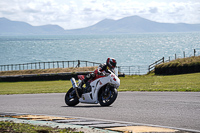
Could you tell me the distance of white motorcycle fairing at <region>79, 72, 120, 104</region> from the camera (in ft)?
35.1

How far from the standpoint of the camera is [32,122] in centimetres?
848

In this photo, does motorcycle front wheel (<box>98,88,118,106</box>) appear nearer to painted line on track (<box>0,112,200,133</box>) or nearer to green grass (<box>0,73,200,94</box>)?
painted line on track (<box>0,112,200,133</box>)

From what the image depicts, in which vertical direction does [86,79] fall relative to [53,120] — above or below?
above

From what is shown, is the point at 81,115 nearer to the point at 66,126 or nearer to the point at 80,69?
the point at 66,126

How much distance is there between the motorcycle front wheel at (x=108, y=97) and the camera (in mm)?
10621

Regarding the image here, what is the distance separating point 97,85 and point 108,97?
0.57 metres

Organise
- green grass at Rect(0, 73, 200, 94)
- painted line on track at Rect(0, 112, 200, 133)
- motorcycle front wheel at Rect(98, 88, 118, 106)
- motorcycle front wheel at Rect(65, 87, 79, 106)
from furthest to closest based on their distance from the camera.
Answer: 1. green grass at Rect(0, 73, 200, 94)
2. motorcycle front wheel at Rect(65, 87, 79, 106)
3. motorcycle front wheel at Rect(98, 88, 118, 106)
4. painted line on track at Rect(0, 112, 200, 133)

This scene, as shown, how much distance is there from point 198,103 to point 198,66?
2528 cm

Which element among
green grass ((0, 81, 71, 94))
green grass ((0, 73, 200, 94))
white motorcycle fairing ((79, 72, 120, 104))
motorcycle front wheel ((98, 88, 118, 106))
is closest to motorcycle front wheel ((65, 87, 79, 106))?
white motorcycle fairing ((79, 72, 120, 104))

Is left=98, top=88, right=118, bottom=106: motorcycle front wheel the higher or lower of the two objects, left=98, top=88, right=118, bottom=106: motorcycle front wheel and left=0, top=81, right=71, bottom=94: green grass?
the higher

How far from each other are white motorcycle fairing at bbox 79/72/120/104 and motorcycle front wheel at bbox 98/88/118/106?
18cm

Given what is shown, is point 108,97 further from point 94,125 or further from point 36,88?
point 36,88

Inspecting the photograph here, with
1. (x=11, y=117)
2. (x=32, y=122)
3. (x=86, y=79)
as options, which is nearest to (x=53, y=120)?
(x=32, y=122)

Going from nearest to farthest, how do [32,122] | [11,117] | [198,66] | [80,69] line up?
[32,122], [11,117], [198,66], [80,69]
